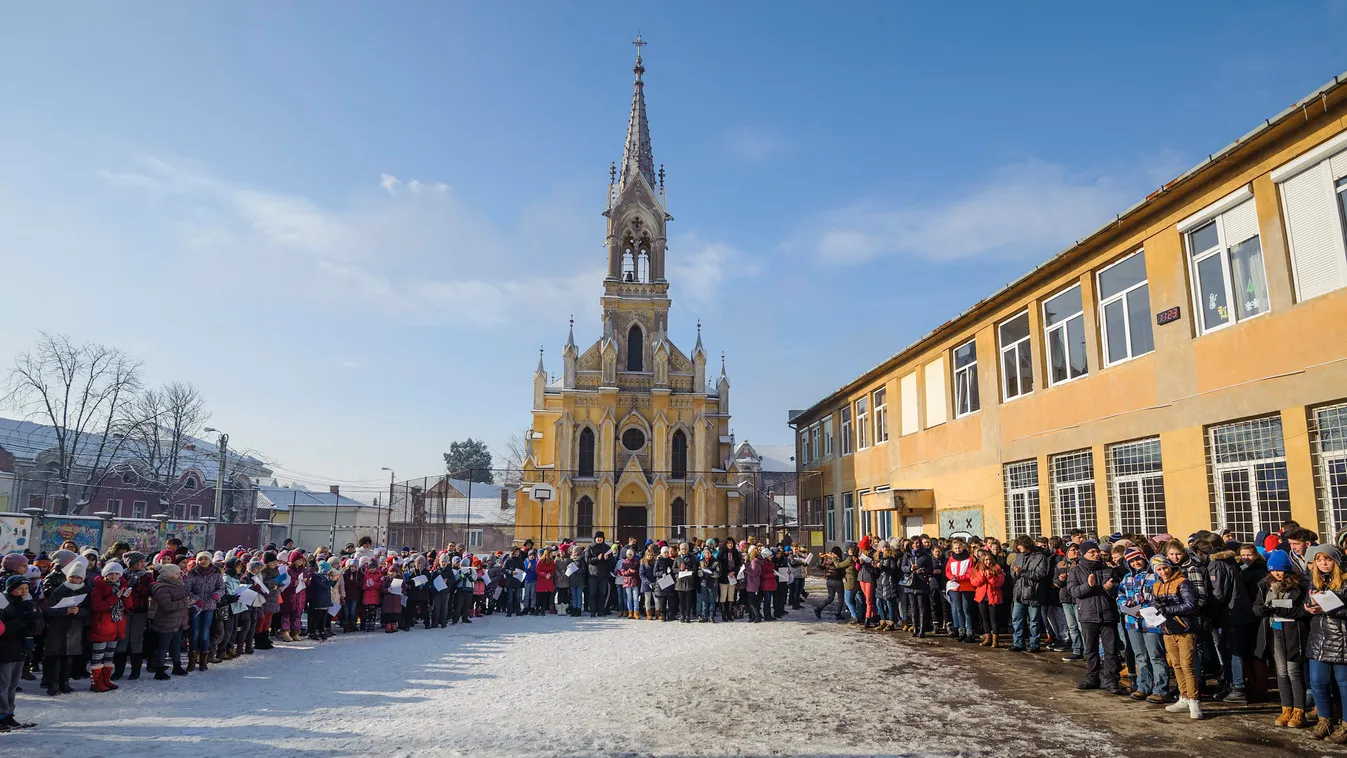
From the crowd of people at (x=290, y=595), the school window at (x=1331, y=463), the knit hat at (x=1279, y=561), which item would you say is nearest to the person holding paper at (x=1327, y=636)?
the knit hat at (x=1279, y=561)

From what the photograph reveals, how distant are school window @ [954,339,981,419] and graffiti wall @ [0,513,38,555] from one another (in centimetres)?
1954

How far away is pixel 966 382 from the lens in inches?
721

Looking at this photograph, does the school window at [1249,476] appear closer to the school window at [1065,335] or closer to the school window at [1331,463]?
the school window at [1331,463]

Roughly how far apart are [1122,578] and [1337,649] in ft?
7.73

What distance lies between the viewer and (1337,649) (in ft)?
20.9

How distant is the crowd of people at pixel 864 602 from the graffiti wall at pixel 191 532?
A: 773cm

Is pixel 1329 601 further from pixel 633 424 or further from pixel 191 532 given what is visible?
pixel 633 424

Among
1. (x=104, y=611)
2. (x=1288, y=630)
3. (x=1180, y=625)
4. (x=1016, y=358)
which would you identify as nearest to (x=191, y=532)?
(x=104, y=611)

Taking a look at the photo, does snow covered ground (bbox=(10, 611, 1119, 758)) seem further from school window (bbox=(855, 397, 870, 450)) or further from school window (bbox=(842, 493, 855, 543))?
school window (bbox=(842, 493, 855, 543))

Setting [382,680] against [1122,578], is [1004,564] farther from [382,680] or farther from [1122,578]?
[382,680]

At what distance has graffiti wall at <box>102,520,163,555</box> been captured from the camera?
18094mm

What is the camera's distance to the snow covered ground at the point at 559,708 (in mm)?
6465

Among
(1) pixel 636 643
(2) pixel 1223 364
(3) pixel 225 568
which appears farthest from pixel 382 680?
(2) pixel 1223 364

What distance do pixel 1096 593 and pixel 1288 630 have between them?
2.00m
